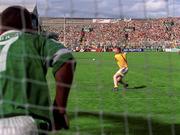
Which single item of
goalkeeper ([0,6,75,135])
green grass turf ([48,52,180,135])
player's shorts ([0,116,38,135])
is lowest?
green grass turf ([48,52,180,135])

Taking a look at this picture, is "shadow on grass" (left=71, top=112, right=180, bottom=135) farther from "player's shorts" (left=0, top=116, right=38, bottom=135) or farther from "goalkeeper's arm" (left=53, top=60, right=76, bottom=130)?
"player's shorts" (left=0, top=116, right=38, bottom=135)

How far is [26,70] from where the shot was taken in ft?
11.8

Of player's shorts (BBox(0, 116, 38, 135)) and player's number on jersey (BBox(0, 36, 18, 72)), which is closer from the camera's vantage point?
player's shorts (BBox(0, 116, 38, 135))

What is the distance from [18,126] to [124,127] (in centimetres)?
600

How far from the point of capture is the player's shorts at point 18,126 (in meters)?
3.31

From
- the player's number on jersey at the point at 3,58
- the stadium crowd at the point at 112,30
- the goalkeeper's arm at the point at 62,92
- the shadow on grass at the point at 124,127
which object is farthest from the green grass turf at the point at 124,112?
the player's number on jersey at the point at 3,58

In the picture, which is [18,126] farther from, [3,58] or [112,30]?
[112,30]

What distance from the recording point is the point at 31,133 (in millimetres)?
3357

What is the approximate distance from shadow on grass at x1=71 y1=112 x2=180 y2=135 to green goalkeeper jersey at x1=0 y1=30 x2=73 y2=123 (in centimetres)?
468

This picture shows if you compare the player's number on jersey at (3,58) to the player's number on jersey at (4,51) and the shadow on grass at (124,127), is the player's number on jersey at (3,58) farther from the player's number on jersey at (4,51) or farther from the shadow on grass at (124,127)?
the shadow on grass at (124,127)

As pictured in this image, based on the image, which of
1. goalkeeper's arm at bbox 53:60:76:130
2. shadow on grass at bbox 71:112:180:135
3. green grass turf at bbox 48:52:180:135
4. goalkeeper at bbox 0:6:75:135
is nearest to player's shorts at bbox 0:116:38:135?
goalkeeper at bbox 0:6:75:135

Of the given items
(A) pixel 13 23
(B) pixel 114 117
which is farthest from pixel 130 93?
(A) pixel 13 23

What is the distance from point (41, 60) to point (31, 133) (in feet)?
1.81

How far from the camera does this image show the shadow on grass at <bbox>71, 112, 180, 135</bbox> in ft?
28.2
